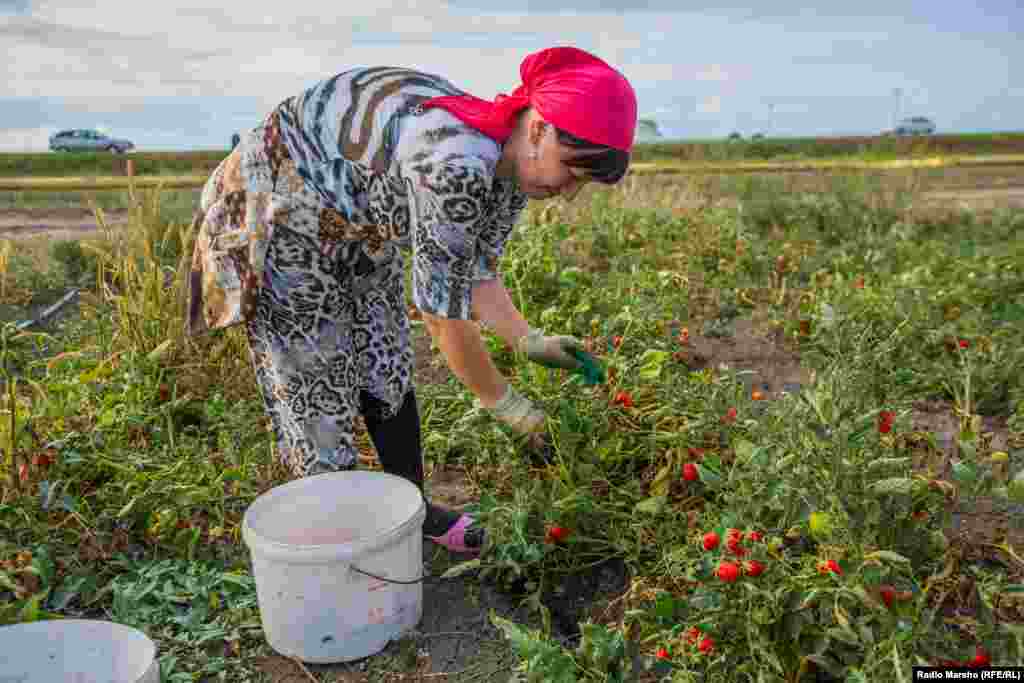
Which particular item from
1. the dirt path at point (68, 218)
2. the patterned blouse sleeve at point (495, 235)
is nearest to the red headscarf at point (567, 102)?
the patterned blouse sleeve at point (495, 235)

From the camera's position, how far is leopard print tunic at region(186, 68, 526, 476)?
1.66m

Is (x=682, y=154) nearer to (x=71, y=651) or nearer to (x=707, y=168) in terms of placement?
(x=707, y=168)

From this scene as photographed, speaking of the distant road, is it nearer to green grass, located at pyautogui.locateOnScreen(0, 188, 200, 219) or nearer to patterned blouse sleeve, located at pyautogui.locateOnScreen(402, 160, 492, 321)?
green grass, located at pyautogui.locateOnScreen(0, 188, 200, 219)

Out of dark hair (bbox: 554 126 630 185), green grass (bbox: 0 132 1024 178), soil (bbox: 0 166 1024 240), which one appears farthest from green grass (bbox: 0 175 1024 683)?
green grass (bbox: 0 132 1024 178)

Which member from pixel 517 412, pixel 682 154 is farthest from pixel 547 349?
pixel 682 154

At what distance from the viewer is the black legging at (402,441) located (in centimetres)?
227

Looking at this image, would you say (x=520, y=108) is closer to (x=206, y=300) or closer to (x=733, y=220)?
(x=206, y=300)

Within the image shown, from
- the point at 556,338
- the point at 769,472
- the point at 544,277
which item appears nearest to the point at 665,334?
the point at 544,277

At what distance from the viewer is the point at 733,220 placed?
5.61 metres

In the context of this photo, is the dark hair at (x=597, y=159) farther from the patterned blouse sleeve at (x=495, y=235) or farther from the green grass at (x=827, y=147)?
the green grass at (x=827, y=147)

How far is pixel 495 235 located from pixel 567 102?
555 millimetres

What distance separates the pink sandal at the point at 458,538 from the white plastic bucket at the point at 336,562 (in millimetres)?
274

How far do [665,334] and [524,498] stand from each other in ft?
4.85

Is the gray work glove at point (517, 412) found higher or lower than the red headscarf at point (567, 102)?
lower
